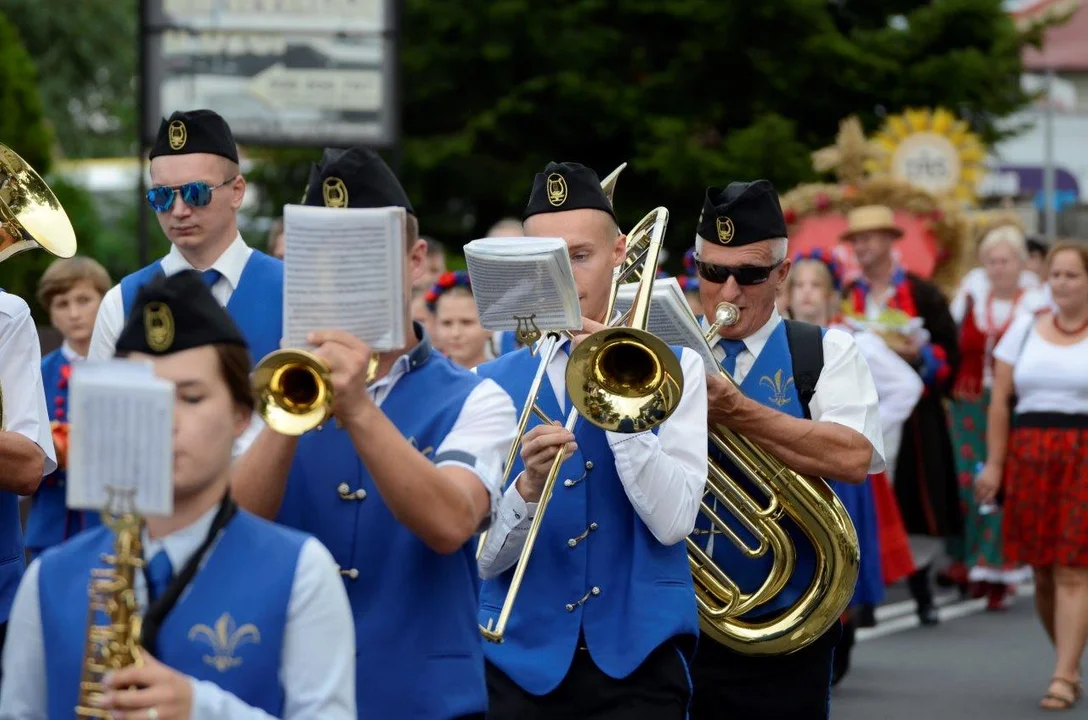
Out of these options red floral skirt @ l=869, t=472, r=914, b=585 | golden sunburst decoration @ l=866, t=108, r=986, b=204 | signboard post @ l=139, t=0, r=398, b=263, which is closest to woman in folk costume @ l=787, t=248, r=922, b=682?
red floral skirt @ l=869, t=472, r=914, b=585

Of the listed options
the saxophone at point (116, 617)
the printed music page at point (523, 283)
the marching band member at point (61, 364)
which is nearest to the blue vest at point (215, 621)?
the saxophone at point (116, 617)

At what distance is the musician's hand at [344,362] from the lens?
367 cm

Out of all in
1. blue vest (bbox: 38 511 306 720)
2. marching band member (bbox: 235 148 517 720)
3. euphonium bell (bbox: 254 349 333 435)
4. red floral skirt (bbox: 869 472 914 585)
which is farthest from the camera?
red floral skirt (bbox: 869 472 914 585)

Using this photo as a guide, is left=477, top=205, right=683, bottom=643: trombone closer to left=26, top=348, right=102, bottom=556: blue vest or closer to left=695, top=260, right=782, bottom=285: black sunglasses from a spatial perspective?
left=695, top=260, right=782, bottom=285: black sunglasses

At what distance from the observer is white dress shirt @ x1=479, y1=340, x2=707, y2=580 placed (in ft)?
16.2

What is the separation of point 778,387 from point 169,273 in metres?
1.90

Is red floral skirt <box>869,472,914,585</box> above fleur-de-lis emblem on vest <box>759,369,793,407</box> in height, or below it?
below

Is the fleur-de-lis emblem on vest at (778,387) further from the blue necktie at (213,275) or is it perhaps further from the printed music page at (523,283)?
the blue necktie at (213,275)

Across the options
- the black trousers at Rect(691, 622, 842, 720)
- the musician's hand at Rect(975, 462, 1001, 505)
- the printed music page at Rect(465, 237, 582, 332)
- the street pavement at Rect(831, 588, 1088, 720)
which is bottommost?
the street pavement at Rect(831, 588, 1088, 720)

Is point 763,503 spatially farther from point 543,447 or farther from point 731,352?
point 543,447

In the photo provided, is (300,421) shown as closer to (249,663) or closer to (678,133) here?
(249,663)

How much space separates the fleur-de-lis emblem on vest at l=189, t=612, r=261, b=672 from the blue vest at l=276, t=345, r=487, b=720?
31.2 inches

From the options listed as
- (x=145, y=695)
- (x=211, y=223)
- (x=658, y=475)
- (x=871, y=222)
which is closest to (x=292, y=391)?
(x=145, y=695)

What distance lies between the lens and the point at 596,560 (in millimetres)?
5129
